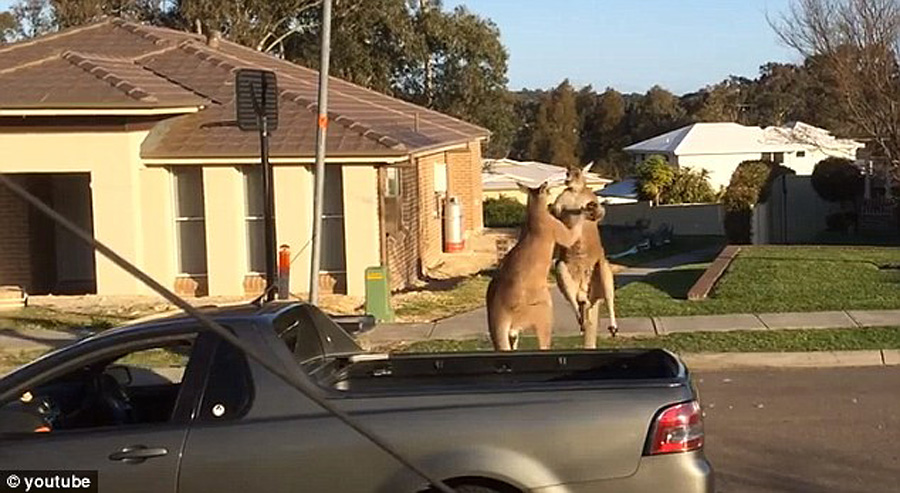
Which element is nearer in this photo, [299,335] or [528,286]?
[299,335]

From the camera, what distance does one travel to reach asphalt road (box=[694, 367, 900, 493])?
8.63 meters

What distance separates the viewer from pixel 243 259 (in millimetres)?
20891

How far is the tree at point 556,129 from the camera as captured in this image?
77812 millimetres

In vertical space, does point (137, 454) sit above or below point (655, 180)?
below

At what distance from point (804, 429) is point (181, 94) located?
13939mm

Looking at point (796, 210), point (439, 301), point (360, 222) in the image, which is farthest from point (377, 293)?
point (796, 210)

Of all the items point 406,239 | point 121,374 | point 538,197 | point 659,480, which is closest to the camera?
point 659,480

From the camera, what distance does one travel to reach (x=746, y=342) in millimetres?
14406

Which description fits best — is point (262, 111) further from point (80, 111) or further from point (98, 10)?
point (98, 10)

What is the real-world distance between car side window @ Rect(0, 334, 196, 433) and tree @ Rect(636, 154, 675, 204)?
4480 centimetres

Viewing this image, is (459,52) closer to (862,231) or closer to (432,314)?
(862,231)

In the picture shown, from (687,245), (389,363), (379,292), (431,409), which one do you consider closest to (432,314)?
(379,292)

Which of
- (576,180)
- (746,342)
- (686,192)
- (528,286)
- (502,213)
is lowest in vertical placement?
(746,342)

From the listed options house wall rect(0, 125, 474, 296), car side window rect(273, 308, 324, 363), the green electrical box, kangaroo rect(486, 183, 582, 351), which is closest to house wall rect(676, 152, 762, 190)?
house wall rect(0, 125, 474, 296)
